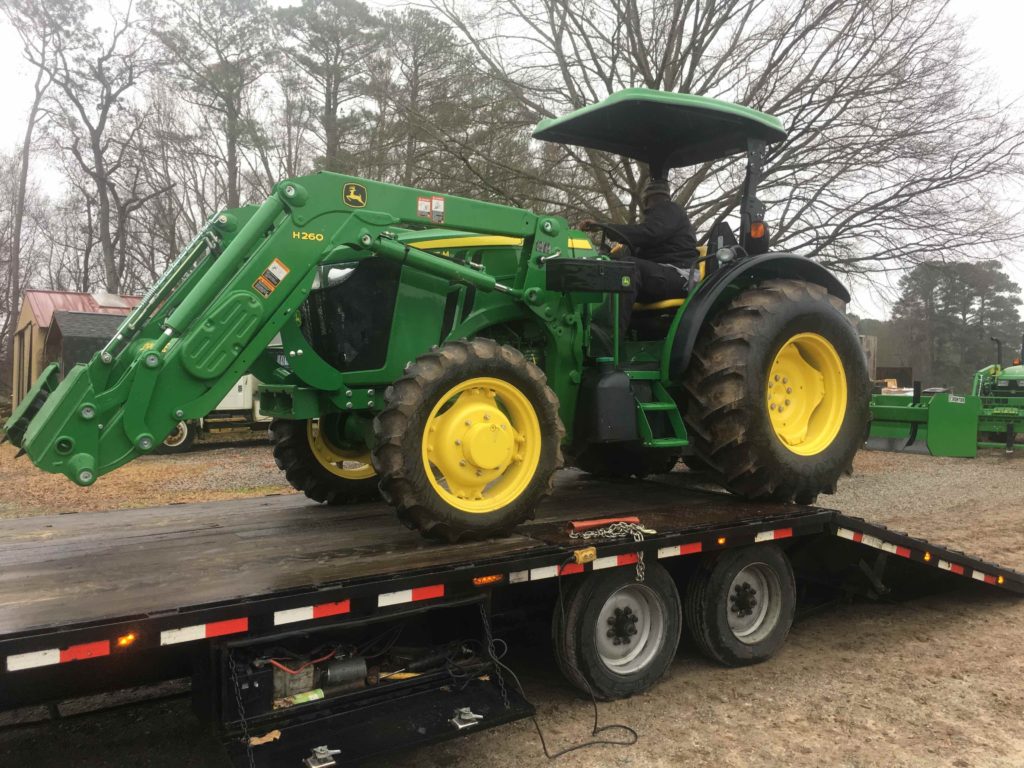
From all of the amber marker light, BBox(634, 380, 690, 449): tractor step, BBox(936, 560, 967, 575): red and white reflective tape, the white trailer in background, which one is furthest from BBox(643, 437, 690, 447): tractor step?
the white trailer in background

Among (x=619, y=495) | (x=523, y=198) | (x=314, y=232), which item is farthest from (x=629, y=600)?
(x=523, y=198)

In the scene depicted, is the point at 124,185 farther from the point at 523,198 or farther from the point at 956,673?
the point at 956,673

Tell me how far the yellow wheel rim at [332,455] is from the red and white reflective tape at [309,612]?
→ 7.22 feet

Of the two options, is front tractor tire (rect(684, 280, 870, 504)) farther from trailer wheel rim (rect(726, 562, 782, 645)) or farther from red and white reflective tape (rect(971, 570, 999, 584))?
red and white reflective tape (rect(971, 570, 999, 584))

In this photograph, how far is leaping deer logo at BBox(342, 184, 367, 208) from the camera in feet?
13.2

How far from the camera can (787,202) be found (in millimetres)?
12414

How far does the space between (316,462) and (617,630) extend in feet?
7.60

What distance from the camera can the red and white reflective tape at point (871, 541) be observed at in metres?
5.04

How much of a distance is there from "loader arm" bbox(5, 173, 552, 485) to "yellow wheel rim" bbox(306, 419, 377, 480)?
147 centimetres

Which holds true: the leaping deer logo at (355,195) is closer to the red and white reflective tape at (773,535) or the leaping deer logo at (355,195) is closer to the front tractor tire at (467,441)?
the front tractor tire at (467,441)

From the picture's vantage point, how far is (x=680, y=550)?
169 inches

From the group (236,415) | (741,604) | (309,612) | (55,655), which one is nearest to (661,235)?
(741,604)

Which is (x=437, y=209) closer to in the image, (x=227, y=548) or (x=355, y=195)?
(x=355, y=195)

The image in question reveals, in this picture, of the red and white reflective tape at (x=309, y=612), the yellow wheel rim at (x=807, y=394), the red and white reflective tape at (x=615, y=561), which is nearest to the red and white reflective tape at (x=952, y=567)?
the yellow wheel rim at (x=807, y=394)
